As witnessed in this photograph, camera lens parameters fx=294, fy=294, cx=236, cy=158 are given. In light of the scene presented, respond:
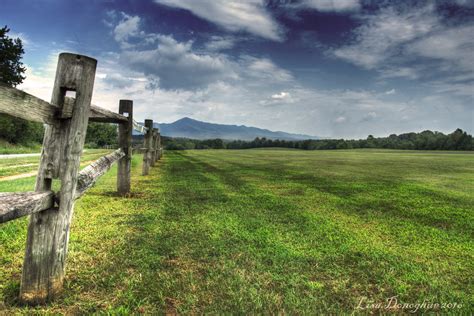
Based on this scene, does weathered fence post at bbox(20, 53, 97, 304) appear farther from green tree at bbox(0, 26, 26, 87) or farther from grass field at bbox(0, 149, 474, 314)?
green tree at bbox(0, 26, 26, 87)

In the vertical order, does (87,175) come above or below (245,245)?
above

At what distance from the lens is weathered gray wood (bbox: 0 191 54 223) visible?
1.93 metres

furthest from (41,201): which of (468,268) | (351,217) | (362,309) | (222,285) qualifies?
(351,217)

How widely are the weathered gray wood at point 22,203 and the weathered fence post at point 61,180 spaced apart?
0.16m

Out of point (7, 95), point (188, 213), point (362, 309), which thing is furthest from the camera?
point (188, 213)

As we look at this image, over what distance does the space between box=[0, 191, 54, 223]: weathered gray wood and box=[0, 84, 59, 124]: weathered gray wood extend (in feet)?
1.92

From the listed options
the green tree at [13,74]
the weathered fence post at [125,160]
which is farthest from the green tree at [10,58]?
the weathered fence post at [125,160]

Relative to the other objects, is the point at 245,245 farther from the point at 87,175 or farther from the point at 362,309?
the point at 87,175

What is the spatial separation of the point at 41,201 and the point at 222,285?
1.81m

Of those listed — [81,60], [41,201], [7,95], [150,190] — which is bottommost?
[150,190]

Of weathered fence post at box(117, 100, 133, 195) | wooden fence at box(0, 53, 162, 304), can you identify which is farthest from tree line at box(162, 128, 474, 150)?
wooden fence at box(0, 53, 162, 304)

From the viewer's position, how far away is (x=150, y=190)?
8609 millimetres

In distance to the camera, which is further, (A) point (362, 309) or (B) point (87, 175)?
(B) point (87, 175)

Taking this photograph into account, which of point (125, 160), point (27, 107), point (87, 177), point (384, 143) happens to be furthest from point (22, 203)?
point (384, 143)
